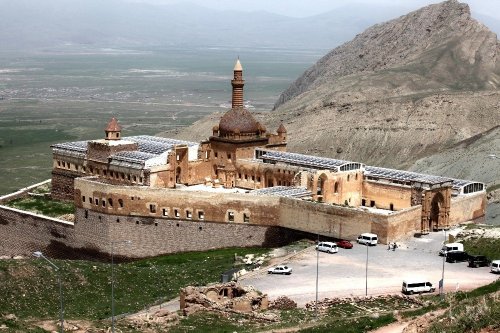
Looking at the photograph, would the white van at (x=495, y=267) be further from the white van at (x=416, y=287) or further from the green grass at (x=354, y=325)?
the green grass at (x=354, y=325)

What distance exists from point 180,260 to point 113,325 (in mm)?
21660

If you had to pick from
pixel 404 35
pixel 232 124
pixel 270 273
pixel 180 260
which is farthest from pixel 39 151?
pixel 270 273

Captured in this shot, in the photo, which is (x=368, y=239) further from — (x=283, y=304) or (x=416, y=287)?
(x=283, y=304)

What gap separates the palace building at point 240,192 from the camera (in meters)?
59.9

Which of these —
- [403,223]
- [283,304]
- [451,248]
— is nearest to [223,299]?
[283,304]

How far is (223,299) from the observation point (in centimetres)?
4462

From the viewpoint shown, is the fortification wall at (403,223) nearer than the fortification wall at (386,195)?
Yes

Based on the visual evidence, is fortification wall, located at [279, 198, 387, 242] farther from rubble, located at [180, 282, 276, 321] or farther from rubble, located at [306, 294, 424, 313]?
rubble, located at [180, 282, 276, 321]

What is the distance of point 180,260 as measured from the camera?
2375 inches

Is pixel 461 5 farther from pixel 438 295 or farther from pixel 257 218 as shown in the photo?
pixel 438 295

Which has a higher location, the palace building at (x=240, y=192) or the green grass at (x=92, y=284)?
the palace building at (x=240, y=192)

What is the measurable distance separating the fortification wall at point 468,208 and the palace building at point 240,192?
0.07m

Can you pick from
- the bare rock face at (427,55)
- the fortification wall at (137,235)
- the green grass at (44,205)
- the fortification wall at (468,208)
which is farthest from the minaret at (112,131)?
the bare rock face at (427,55)

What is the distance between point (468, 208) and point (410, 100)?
179ft
